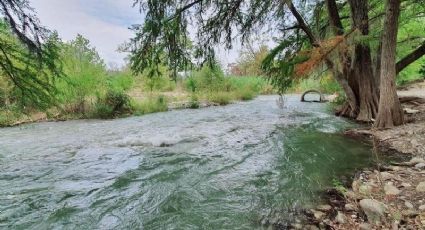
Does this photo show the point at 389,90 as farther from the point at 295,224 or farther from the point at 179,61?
the point at 295,224

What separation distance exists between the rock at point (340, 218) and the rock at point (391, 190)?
0.89m

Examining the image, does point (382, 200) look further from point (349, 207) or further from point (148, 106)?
point (148, 106)

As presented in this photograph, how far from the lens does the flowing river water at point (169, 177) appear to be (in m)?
3.77

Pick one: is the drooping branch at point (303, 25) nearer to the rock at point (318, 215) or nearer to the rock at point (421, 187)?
the rock at point (421, 187)

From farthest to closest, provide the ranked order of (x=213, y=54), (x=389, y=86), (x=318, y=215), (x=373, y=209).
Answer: (x=213, y=54) → (x=389, y=86) → (x=318, y=215) → (x=373, y=209)

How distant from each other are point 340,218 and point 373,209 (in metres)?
0.36

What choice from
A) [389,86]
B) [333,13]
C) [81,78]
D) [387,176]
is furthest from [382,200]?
[81,78]

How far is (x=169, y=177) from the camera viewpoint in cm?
525

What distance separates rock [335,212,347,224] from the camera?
3.48 metres

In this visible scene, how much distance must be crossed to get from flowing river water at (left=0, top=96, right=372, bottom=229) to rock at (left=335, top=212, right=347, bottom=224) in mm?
476

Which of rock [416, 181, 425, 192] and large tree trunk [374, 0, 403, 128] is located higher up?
large tree trunk [374, 0, 403, 128]

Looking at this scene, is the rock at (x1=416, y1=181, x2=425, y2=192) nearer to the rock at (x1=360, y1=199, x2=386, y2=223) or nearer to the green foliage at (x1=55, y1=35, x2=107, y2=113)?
the rock at (x1=360, y1=199, x2=386, y2=223)

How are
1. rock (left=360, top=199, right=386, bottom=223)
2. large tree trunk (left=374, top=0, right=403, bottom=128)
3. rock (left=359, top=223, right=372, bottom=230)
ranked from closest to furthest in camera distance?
rock (left=359, top=223, right=372, bottom=230) < rock (left=360, top=199, right=386, bottom=223) < large tree trunk (left=374, top=0, right=403, bottom=128)

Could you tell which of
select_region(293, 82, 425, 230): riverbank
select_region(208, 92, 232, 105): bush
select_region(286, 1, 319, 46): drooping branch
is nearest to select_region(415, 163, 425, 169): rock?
select_region(293, 82, 425, 230): riverbank
